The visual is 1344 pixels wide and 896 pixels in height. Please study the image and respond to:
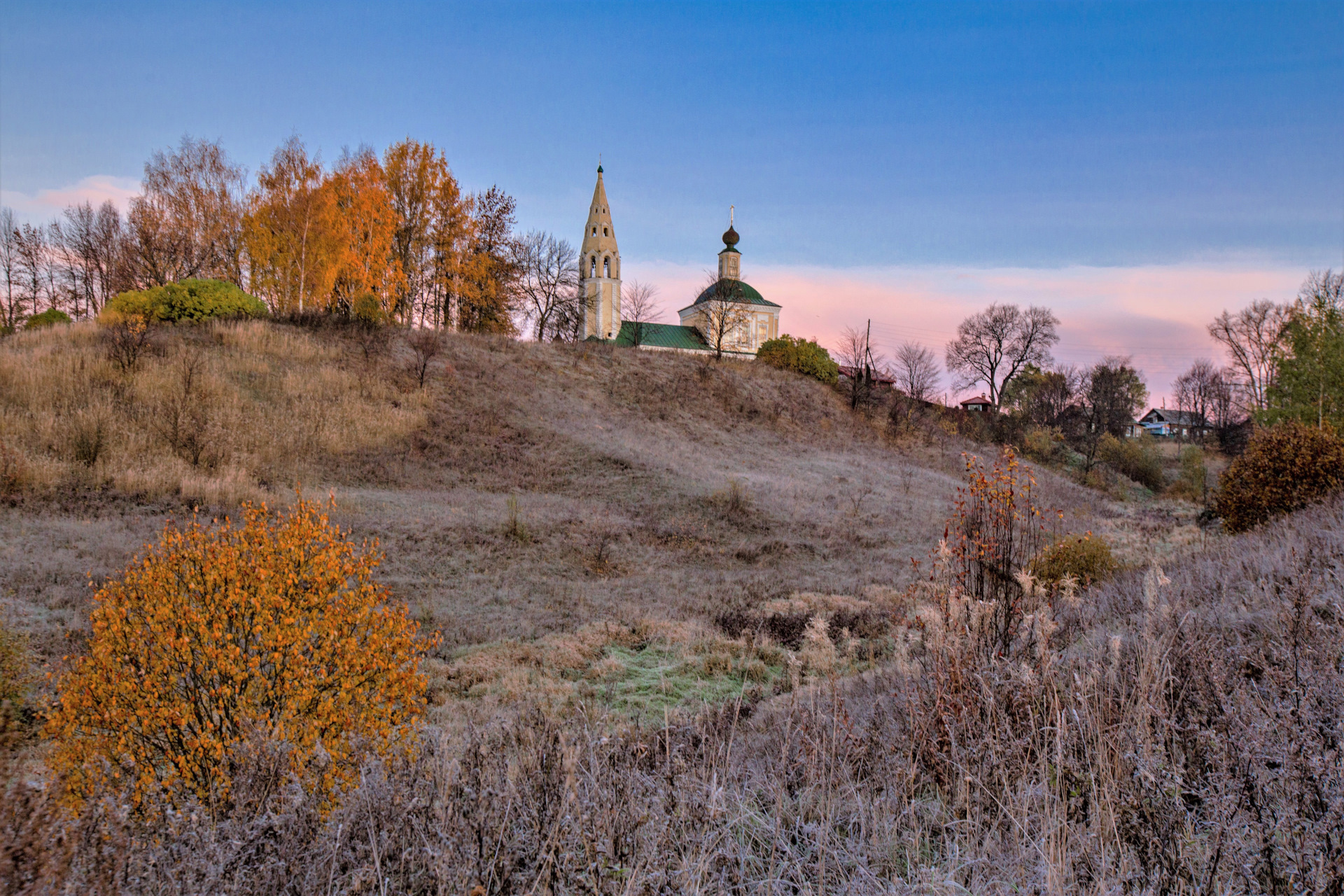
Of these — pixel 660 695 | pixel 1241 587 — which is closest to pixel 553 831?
pixel 660 695

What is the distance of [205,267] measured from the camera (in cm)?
2994

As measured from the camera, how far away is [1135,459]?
122 feet

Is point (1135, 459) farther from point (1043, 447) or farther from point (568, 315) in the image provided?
point (568, 315)

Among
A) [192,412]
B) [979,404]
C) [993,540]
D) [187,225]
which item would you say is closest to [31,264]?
[187,225]

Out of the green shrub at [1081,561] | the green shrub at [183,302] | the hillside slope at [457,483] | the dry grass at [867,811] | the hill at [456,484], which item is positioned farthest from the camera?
the green shrub at [183,302]

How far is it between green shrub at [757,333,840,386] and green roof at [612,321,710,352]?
459 inches

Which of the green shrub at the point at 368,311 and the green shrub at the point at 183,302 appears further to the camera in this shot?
the green shrub at the point at 368,311

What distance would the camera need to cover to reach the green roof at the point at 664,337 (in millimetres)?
52094

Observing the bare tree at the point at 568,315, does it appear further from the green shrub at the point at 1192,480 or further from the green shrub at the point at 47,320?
the green shrub at the point at 1192,480

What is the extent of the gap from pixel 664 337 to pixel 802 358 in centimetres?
1804

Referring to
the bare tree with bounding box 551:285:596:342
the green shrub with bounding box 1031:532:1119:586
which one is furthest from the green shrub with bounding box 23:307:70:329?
the green shrub with bounding box 1031:532:1119:586

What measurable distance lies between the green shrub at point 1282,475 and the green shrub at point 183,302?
28608mm

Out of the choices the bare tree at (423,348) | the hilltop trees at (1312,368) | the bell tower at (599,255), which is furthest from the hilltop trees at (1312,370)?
the bell tower at (599,255)

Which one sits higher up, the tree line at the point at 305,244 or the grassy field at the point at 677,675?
the tree line at the point at 305,244
